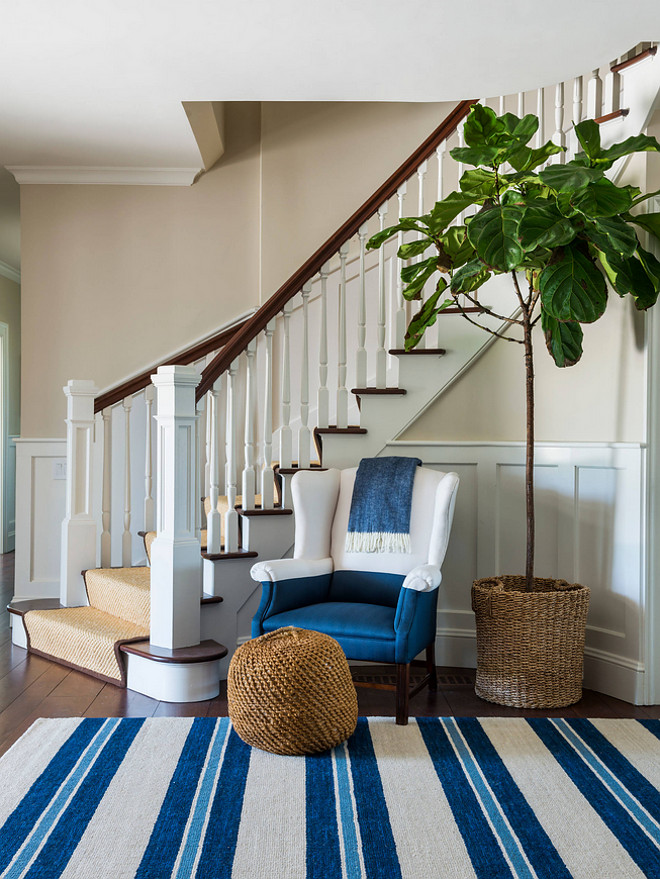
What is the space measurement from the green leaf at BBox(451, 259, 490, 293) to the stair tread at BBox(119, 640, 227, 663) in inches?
69.0

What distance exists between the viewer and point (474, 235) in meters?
2.65

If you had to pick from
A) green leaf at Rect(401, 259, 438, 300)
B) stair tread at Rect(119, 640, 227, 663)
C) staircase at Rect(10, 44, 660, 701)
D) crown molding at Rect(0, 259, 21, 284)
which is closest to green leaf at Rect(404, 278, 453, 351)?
green leaf at Rect(401, 259, 438, 300)

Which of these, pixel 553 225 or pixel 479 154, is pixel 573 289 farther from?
pixel 479 154

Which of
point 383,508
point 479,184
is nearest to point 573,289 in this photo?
point 479,184

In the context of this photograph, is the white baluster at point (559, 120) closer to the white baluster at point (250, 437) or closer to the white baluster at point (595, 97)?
the white baluster at point (595, 97)

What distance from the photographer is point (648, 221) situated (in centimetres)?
283

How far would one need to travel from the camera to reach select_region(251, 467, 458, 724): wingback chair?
108 inches

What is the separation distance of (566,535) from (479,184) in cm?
154

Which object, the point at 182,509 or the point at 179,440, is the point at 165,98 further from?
the point at 182,509

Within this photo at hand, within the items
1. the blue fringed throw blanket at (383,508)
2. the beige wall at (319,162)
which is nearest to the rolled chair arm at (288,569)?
the blue fringed throw blanket at (383,508)

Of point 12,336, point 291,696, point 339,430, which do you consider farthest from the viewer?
point 12,336

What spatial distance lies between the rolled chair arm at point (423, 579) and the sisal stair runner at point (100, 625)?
49.1 inches

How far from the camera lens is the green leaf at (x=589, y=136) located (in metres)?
2.74

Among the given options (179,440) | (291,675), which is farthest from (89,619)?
(291,675)
